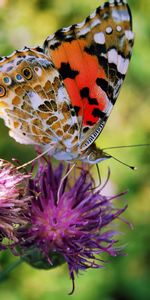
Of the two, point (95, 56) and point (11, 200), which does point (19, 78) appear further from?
point (11, 200)

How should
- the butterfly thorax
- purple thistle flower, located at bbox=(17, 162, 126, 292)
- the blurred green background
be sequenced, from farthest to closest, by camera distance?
the blurred green background → the butterfly thorax → purple thistle flower, located at bbox=(17, 162, 126, 292)

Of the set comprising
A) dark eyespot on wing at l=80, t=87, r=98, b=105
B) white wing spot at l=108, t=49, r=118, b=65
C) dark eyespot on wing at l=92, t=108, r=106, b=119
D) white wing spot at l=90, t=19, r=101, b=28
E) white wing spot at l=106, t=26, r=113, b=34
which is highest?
white wing spot at l=90, t=19, r=101, b=28

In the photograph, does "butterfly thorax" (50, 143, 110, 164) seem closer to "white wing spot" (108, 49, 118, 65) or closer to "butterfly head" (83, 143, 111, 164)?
"butterfly head" (83, 143, 111, 164)

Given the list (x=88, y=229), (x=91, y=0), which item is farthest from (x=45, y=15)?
(x=88, y=229)

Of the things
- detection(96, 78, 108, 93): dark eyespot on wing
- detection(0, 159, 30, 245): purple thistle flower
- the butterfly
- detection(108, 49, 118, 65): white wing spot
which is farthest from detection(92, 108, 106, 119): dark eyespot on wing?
detection(0, 159, 30, 245): purple thistle flower

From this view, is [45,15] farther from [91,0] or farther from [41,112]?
[41,112]

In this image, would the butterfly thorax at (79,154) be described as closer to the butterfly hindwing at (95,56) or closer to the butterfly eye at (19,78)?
the butterfly hindwing at (95,56)
